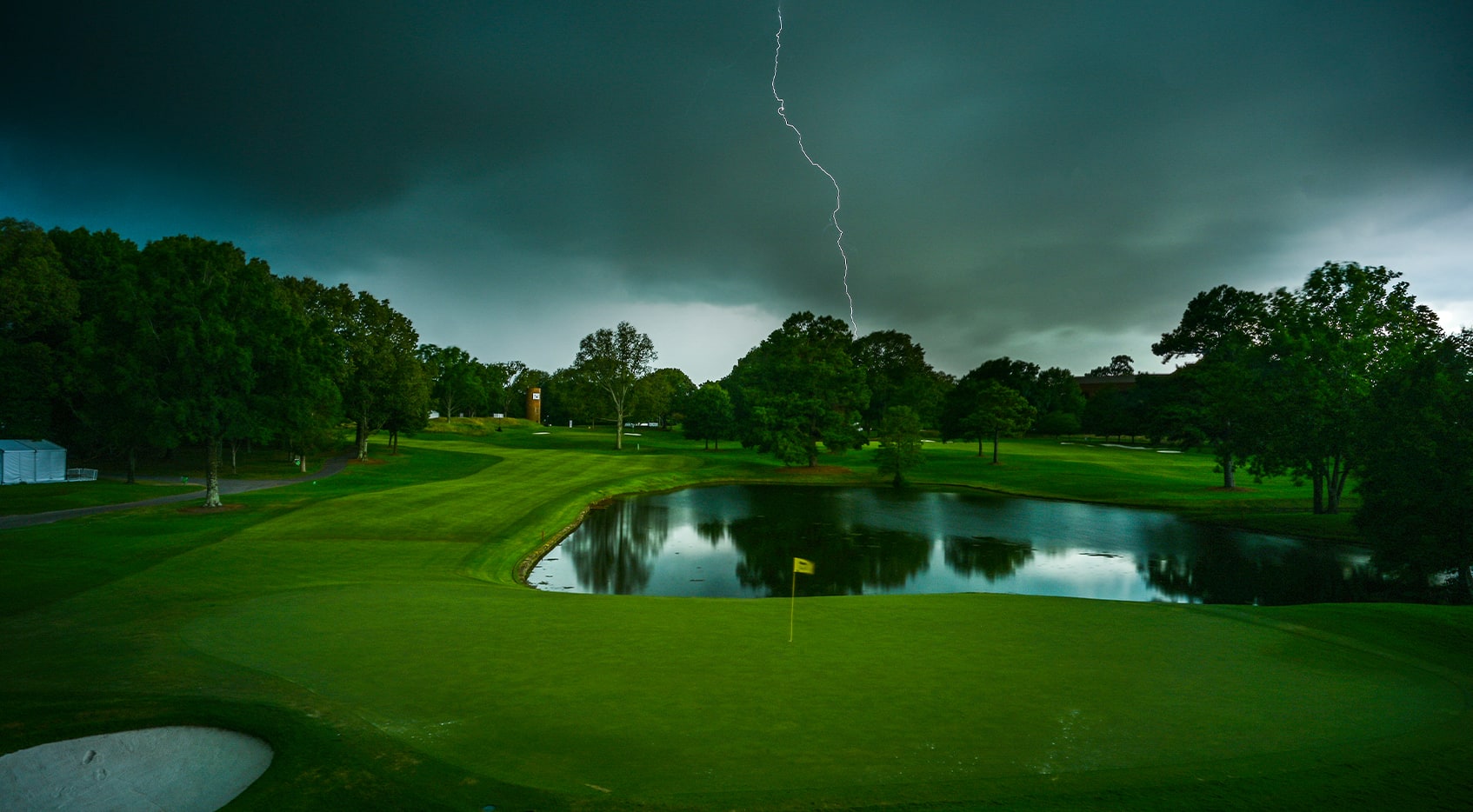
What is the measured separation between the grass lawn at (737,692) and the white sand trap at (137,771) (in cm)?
31

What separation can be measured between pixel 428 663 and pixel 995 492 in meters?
50.0

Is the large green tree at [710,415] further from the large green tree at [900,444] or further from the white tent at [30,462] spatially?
the white tent at [30,462]

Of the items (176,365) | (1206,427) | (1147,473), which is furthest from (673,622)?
(1206,427)

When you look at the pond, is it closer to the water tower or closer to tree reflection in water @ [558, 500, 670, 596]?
tree reflection in water @ [558, 500, 670, 596]

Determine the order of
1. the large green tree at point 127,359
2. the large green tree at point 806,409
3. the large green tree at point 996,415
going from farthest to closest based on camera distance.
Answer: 1. the large green tree at point 996,415
2. the large green tree at point 806,409
3. the large green tree at point 127,359

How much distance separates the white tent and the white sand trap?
42244 mm

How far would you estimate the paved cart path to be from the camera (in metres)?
26.0

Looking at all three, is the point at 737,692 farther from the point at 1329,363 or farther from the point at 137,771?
the point at 1329,363

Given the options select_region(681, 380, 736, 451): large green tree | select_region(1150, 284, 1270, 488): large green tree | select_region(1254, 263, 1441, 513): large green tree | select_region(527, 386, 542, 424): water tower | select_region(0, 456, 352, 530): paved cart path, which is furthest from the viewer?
select_region(527, 386, 542, 424): water tower

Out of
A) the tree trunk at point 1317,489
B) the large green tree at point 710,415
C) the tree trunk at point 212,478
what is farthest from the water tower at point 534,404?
the tree trunk at point 1317,489

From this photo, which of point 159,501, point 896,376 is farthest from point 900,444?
point 896,376

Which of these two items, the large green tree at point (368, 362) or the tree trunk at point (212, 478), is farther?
the large green tree at point (368, 362)

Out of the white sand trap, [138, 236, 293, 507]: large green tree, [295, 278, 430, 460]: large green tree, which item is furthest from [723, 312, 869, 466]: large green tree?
the white sand trap

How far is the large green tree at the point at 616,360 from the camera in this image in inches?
3221
